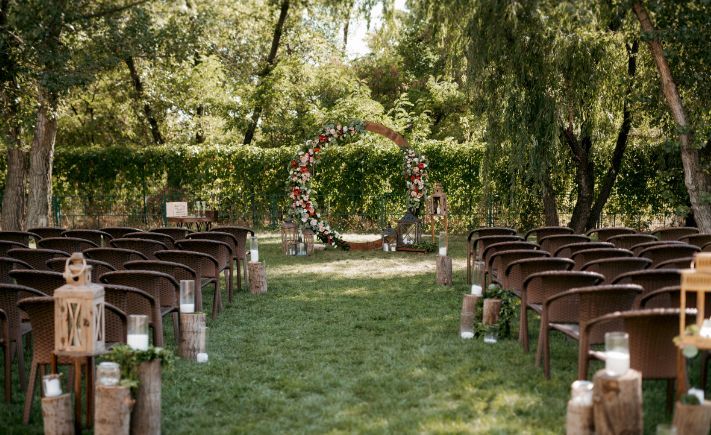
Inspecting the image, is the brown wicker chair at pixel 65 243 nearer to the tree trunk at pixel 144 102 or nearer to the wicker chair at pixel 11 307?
the wicker chair at pixel 11 307

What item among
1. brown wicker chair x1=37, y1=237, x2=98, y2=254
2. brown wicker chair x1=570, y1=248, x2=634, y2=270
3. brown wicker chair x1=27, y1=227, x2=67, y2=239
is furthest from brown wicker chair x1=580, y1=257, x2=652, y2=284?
brown wicker chair x1=27, y1=227, x2=67, y2=239

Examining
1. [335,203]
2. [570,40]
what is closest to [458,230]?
[335,203]

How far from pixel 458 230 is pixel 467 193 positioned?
3.06 feet

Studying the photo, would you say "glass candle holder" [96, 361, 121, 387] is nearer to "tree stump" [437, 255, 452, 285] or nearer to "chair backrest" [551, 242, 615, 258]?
"chair backrest" [551, 242, 615, 258]

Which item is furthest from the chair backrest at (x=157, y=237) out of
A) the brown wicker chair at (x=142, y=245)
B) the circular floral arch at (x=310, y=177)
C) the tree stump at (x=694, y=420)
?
the tree stump at (x=694, y=420)

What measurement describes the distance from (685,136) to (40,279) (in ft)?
31.9

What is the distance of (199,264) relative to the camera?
25.4ft

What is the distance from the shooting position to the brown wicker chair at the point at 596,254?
6.82 meters

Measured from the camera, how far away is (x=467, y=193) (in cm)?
1872

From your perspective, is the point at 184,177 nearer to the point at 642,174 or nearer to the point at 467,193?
the point at 467,193

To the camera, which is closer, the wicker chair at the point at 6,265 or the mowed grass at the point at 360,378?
the mowed grass at the point at 360,378

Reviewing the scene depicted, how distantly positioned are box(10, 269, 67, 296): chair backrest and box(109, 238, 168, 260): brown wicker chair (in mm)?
2678

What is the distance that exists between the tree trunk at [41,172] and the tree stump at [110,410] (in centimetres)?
1356

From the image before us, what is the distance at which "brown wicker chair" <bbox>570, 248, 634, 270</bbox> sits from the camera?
22.4 ft
